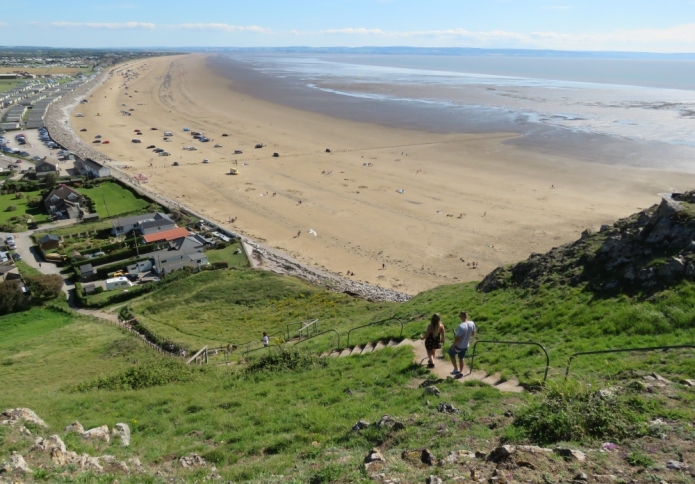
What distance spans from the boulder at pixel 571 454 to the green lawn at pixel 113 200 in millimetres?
51056

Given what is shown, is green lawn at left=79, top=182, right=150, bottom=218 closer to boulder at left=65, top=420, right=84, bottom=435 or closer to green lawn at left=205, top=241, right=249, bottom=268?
green lawn at left=205, top=241, right=249, bottom=268

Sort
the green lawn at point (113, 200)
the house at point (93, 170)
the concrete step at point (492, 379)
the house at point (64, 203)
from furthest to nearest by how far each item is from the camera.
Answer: the house at point (93, 170)
the green lawn at point (113, 200)
the house at point (64, 203)
the concrete step at point (492, 379)

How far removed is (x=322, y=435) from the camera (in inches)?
414

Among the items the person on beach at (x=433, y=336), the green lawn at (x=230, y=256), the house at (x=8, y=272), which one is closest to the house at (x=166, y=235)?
the green lawn at (x=230, y=256)

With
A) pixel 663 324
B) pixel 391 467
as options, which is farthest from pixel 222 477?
pixel 663 324

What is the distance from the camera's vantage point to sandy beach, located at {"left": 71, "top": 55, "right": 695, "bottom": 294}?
134 ft

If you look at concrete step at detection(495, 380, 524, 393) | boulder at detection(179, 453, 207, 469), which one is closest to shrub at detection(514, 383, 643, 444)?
concrete step at detection(495, 380, 524, 393)

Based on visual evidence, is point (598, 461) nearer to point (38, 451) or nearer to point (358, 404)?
point (358, 404)

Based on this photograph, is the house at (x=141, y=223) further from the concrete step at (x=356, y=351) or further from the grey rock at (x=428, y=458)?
the grey rock at (x=428, y=458)

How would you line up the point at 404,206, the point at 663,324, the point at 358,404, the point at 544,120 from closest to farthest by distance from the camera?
1. the point at 358,404
2. the point at 663,324
3. the point at 404,206
4. the point at 544,120

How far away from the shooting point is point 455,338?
12.2 m

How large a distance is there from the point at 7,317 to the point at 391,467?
32626 millimetres

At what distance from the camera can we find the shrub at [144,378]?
16875 millimetres

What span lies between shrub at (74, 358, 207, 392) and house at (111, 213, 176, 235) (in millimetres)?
28275
